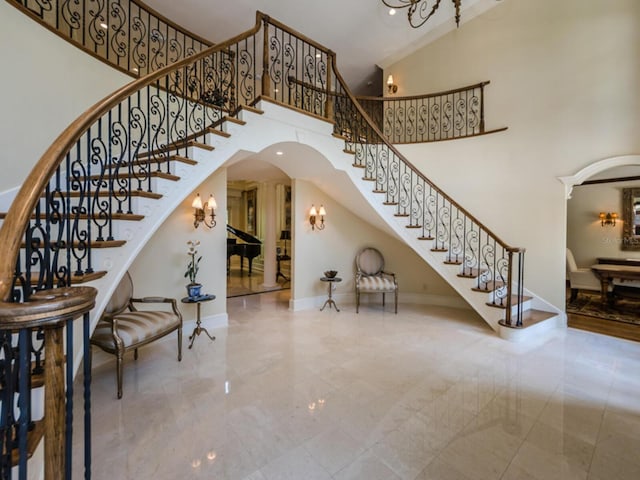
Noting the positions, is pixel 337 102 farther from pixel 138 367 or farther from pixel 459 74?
pixel 138 367

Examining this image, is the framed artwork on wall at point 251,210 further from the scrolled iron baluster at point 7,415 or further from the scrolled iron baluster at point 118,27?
the scrolled iron baluster at point 7,415

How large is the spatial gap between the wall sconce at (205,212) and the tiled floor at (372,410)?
5.22 feet

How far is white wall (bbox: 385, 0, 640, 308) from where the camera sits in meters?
4.00

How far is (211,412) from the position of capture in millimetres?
2273

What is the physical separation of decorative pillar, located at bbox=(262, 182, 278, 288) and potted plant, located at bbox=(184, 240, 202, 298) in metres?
2.82

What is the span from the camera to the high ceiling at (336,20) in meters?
Answer: 5.01

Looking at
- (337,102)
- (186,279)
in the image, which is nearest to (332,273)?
(186,279)

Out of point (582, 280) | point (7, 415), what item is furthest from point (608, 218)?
point (7, 415)

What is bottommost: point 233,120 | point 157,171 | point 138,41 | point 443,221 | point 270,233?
point 270,233

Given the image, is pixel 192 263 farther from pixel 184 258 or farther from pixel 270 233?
pixel 270 233

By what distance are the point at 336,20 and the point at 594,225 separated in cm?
782

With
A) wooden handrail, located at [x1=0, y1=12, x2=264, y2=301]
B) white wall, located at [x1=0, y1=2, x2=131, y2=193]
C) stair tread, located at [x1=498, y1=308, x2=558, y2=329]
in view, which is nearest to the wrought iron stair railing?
wooden handrail, located at [x1=0, y1=12, x2=264, y2=301]

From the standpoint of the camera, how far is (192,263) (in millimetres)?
3914

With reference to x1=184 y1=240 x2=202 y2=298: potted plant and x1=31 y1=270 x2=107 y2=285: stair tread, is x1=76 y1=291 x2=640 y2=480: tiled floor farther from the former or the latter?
x1=31 y1=270 x2=107 y2=285: stair tread
